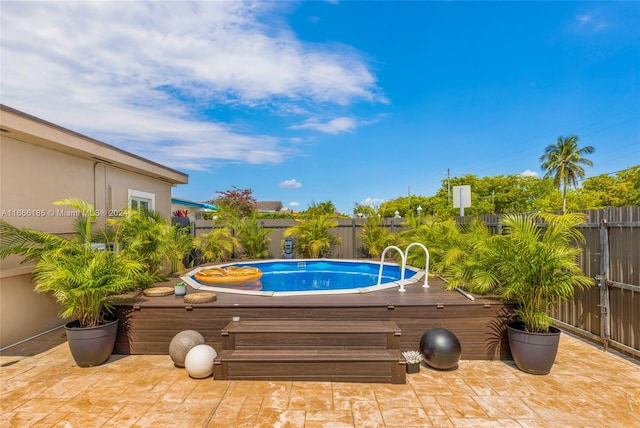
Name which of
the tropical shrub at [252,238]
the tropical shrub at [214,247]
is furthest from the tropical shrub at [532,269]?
the tropical shrub at [252,238]

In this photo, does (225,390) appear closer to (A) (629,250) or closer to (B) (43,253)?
(B) (43,253)

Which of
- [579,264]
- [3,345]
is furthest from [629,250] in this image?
[3,345]

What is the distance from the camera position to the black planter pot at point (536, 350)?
393 centimetres

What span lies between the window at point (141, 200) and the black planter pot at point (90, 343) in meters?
4.59

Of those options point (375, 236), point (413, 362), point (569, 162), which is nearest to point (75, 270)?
point (413, 362)

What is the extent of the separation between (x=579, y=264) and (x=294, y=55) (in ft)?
28.6

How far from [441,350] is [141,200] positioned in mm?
8525

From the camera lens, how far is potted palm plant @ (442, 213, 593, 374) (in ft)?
13.1

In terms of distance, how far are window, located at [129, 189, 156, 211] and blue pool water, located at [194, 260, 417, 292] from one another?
2.97 meters

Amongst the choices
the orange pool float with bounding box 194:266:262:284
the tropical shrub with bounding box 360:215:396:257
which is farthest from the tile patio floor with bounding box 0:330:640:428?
the tropical shrub with bounding box 360:215:396:257

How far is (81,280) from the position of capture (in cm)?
420

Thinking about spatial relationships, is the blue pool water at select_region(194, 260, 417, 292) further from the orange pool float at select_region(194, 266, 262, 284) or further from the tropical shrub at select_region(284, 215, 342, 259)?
the tropical shrub at select_region(284, 215, 342, 259)

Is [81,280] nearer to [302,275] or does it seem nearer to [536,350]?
[536,350]

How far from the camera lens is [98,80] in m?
8.35
